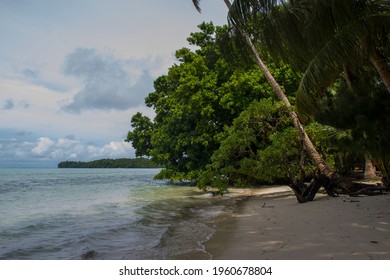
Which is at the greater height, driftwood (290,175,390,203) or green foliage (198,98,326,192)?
green foliage (198,98,326,192)

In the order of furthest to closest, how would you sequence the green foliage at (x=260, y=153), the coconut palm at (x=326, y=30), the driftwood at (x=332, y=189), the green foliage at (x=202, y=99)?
the green foliage at (x=202, y=99)
the green foliage at (x=260, y=153)
the driftwood at (x=332, y=189)
the coconut palm at (x=326, y=30)

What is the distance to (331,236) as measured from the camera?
5555 millimetres

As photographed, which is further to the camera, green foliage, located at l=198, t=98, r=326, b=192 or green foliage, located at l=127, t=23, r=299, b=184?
green foliage, located at l=127, t=23, r=299, b=184

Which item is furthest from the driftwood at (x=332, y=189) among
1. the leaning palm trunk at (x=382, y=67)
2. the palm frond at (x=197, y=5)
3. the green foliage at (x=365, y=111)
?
the palm frond at (x=197, y=5)

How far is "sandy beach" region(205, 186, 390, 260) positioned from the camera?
4.70 metres

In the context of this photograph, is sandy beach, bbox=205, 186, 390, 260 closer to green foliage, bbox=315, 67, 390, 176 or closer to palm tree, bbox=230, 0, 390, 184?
green foliage, bbox=315, 67, 390, 176

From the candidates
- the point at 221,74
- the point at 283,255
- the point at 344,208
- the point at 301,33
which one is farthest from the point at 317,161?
the point at 221,74

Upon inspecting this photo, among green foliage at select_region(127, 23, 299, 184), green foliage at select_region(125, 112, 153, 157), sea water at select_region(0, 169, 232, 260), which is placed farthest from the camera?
green foliage at select_region(125, 112, 153, 157)

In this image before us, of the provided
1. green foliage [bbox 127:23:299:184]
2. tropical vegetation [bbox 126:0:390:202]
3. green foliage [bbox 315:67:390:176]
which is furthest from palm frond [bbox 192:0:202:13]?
green foliage [bbox 127:23:299:184]

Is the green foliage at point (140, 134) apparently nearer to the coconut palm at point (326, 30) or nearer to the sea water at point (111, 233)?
the sea water at point (111, 233)

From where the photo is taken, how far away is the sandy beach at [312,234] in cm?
470
